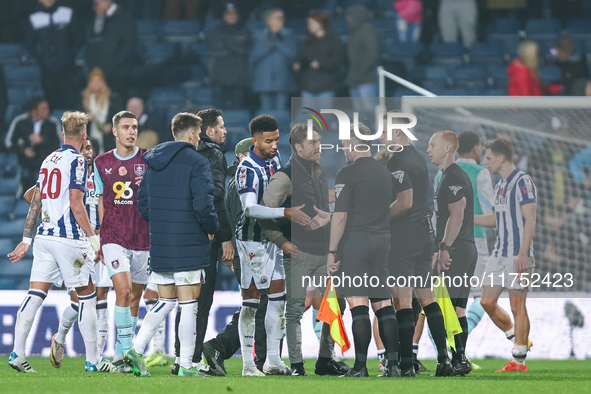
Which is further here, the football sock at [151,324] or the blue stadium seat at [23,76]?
the blue stadium seat at [23,76]

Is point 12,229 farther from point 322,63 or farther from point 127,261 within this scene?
point 127,261

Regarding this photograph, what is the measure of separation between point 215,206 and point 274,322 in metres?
1.09

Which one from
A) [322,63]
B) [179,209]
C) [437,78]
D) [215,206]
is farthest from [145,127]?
[179,209]

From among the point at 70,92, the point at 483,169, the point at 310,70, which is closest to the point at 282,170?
the point at 483,169

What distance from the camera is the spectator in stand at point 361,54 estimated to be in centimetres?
1355

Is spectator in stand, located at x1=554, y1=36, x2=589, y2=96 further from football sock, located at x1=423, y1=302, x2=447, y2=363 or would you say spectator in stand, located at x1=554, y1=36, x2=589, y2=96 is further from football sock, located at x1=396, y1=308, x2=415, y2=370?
football sock, located at x1=396, y1=308, x2=415, y2=370

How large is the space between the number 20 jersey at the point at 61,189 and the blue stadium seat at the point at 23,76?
8.07 metres

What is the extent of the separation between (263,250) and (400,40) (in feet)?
29.3

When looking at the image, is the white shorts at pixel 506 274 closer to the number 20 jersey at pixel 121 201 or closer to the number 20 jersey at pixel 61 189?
the number 20 jersey at pixel 121 201

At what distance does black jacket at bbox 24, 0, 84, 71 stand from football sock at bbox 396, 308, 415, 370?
8.63m

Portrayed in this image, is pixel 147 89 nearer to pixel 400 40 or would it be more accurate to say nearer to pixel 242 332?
pixel 400 40

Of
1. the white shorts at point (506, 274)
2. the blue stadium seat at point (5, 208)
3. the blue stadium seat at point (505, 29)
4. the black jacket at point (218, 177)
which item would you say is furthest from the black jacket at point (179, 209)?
the blue stadium seat at point (505, 29)

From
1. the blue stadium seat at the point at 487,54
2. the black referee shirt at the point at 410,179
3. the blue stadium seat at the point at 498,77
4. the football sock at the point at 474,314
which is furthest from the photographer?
the blue stadium seat at the point at 487,54

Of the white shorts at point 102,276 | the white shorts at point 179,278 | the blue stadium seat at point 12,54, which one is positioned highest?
the blue stadium seat at point 12,54
